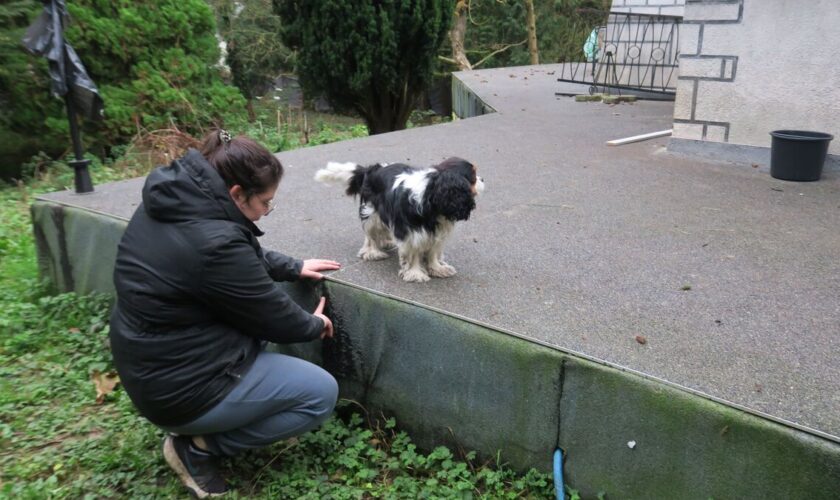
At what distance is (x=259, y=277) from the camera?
8.75 feet

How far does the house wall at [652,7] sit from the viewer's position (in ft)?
36.4

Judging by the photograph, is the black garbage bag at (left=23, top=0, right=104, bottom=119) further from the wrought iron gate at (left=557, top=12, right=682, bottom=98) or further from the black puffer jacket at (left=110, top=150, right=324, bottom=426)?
the wrought iron gate at (left=557, top=12, right=682, bottom=98)

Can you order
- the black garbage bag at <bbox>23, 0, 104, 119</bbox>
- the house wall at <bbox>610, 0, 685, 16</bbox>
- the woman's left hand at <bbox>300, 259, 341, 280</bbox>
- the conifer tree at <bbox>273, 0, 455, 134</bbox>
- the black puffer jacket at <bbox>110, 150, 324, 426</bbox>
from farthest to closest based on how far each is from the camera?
the house wall at <bbox>610, 0, 685, 16</bbox>
the conifer tree at <bbox>273, 0, 455, 134</bbox>
the black garbage bag at <bbox>23, 0, 104, 119</bbox>
the woman's left hand at <bbox>300, 259, 341, 280</bbox>
the black puffer jacket at <bbox>110, 150, 324, 426</bbox>

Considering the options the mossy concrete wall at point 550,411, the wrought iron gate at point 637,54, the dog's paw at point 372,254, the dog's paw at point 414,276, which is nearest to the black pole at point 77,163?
the mossy concrete wall at point 550,411

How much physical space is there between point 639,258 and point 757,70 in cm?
338

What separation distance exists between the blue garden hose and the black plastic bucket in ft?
14.0

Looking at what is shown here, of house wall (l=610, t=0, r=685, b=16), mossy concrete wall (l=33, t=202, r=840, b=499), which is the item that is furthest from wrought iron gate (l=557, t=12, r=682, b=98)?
mossy concrete wall (l=33, t=202, r=840, b=499)

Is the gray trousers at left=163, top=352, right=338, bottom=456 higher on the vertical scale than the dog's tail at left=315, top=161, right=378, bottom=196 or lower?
lower

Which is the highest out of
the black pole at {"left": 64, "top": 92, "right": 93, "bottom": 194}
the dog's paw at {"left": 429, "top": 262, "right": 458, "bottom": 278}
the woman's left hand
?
the black pole at {"left": 64, "top": 92, "right": 93, "bottom": 194}

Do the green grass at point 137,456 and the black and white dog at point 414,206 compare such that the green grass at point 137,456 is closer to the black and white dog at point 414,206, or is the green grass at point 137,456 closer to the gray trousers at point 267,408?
the gray trousers at point 267,408

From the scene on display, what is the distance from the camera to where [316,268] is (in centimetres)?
359

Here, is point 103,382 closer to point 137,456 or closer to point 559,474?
point 137,456

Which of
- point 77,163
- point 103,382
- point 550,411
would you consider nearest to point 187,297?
point 550,411

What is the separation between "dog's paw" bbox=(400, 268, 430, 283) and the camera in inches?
141
